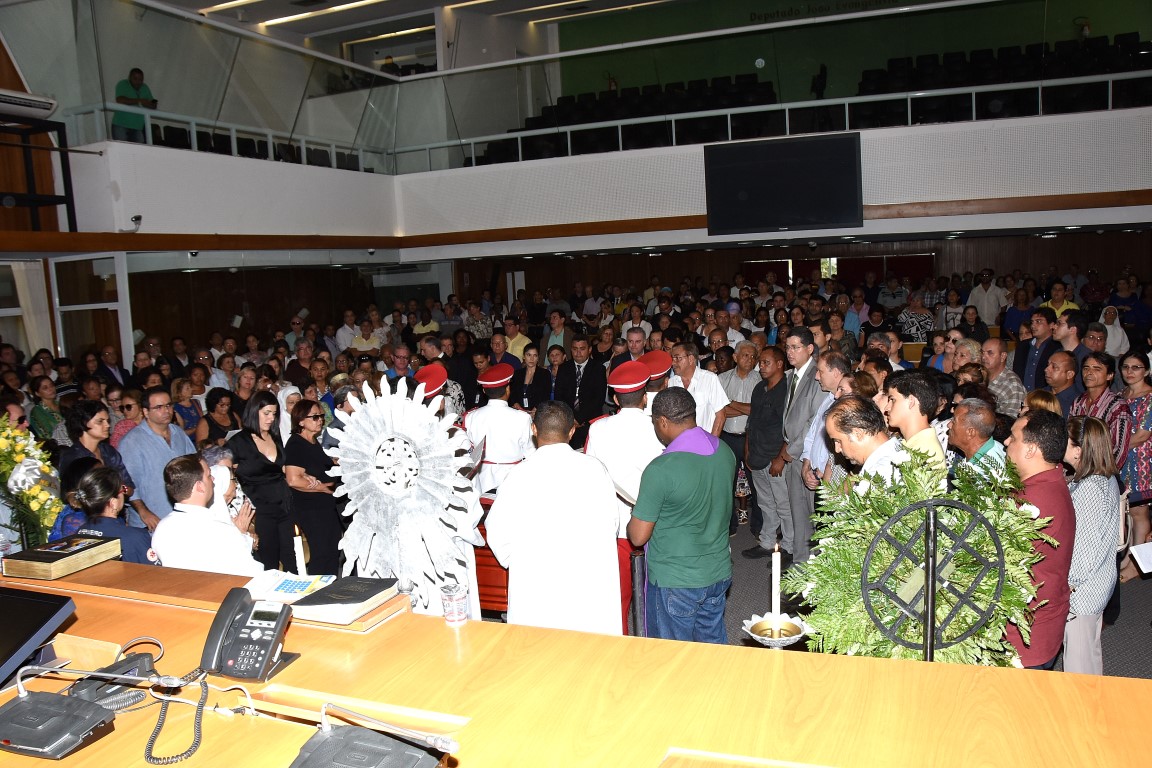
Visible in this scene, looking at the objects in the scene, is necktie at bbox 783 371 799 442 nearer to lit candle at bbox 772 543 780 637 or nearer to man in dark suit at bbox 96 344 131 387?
lit candle at bbox 772 543 780 637

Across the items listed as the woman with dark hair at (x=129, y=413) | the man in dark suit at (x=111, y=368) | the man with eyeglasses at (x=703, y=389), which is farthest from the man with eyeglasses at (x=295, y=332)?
the man with eyeglasses at (x=703, y=389)

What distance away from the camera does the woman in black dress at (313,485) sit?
17.2 feet

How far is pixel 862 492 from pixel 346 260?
12094 mm

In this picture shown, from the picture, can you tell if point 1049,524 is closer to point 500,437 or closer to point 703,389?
point 500,437

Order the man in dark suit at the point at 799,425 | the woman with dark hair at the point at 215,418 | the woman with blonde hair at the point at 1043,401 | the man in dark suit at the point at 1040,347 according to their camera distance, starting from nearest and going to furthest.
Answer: the woman with blonde hair at the point at 1043,401 → the man in dark suit at the point at 799,425 → the woman with dark hair at the point at 215,418 → the man in dark suit at the point at 1040,347

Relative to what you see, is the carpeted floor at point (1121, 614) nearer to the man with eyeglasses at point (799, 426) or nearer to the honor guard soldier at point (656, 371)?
the man with eyeglasses at point (799, 426)

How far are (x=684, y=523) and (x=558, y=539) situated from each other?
1.88ft

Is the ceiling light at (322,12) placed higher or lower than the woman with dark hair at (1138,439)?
higher

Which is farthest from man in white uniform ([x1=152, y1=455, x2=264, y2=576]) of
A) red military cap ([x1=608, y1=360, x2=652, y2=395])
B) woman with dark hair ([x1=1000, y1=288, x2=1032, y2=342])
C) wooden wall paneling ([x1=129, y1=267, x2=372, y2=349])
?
woman with dark hair ([x1=1000, y1=288, x2=1032, y2=342])

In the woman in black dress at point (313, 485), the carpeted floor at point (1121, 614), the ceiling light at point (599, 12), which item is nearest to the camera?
the carpeted floor at point (1121, 614)

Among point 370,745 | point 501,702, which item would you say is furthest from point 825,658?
point 370,745

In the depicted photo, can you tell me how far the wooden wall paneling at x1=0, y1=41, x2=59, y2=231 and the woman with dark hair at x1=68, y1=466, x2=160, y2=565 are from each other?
793 cm

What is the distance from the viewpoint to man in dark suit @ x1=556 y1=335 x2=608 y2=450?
839 cm

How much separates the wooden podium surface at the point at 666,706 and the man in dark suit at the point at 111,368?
8.32 m
